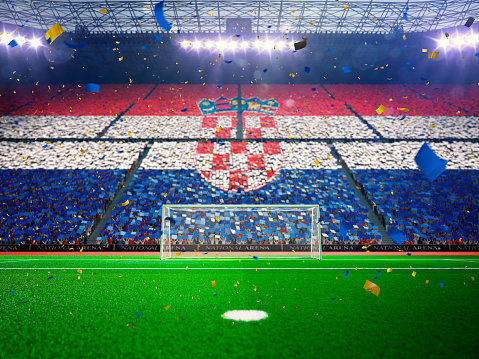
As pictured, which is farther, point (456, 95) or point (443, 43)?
point (456, 95)

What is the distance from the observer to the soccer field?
2.25 meters

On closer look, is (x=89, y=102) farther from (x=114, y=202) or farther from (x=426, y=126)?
(x=426, y=126)

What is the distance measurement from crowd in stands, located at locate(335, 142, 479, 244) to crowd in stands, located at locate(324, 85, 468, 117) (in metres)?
4.33

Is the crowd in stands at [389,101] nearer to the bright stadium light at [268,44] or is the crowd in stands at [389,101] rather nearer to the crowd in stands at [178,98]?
the bright stadium light at [268,44]

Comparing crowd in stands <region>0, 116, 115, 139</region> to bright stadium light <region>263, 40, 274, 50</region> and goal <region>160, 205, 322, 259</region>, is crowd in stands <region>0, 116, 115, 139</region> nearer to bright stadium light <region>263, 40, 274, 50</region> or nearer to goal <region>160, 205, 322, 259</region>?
goal <region>160, 205, 322, 259</region>

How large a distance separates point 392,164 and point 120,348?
11.2m

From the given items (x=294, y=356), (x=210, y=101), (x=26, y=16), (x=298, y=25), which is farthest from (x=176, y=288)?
(x=26, y=16)

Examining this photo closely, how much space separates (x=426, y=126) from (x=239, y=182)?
1126cm

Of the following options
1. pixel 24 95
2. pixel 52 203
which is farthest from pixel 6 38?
pixel 52 203

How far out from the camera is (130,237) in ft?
23.9

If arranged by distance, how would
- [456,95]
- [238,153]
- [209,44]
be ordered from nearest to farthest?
[238,153]
[456,95]
[209,44]

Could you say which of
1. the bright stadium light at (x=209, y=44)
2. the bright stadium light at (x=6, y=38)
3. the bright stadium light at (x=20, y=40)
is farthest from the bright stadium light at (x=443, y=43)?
the bright stadium light at (x=6, y=38)

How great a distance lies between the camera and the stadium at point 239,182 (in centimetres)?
265

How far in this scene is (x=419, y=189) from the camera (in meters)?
9.05
